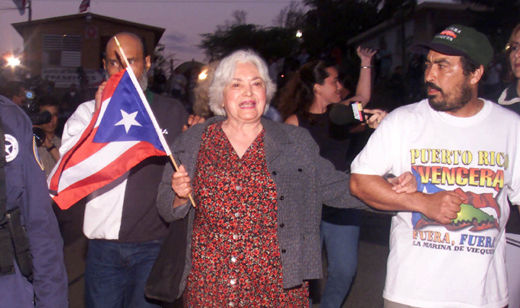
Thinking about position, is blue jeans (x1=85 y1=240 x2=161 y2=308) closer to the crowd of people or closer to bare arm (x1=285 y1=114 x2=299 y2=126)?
the crowd of people

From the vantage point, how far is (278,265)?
10.2 feet

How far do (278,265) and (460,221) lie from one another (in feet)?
3.14

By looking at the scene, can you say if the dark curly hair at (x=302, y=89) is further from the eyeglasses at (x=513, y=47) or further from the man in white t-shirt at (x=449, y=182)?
the man in white t-shirt at (x=449, y=182)

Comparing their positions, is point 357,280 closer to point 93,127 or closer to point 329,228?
point 329,228

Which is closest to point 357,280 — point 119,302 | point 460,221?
point 119,302

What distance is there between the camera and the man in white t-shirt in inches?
113

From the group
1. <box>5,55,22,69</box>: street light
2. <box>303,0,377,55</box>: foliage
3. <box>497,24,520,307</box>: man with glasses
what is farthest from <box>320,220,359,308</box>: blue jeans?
<box>303,0,377,55</box>: foliage

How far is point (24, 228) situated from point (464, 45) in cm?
228

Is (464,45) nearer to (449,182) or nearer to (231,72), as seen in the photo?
(449,182)

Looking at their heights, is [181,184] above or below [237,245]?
above

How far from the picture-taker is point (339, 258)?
15.7 feet

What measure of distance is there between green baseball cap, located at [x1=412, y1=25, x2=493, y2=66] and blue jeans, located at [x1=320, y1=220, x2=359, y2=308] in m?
2.12

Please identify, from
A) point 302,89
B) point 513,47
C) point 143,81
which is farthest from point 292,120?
point 513,47

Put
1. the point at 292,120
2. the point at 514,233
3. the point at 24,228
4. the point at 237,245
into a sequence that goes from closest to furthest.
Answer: the point at 24,228 < the point at 237,245 < the point at 514,233 < the point at 292,120
